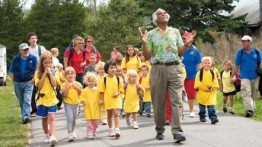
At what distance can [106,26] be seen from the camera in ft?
144

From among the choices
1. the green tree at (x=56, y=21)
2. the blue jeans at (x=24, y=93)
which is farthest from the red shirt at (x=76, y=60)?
the green tree at (x=56, y=21)

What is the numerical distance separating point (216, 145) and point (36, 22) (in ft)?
189

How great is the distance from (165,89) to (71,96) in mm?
1764

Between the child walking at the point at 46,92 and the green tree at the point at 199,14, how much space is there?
28506mm

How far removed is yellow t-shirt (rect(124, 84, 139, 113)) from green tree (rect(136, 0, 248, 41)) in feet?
86.8

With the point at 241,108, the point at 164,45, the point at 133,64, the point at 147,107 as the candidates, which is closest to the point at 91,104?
the point at 164,45

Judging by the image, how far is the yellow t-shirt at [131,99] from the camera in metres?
10.7

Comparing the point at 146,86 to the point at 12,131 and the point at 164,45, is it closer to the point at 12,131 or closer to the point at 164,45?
the point at 12,131

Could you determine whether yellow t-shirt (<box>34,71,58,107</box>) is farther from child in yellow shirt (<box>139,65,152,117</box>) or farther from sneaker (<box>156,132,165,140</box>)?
child in yellow shirt (<box>139,65,152,117</box>)

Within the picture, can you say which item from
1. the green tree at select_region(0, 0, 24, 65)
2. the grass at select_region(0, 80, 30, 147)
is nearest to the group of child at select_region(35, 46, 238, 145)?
the grass at select_region(0, 80, 30, 147)

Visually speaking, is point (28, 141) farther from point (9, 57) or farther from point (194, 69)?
point (9, 57)

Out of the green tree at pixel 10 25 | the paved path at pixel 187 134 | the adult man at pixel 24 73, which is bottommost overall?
the paved path at pixel 187 134

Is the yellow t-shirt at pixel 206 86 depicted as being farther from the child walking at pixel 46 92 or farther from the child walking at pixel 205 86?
the child walking at pixel 46 92

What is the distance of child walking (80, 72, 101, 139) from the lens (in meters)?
9.45
